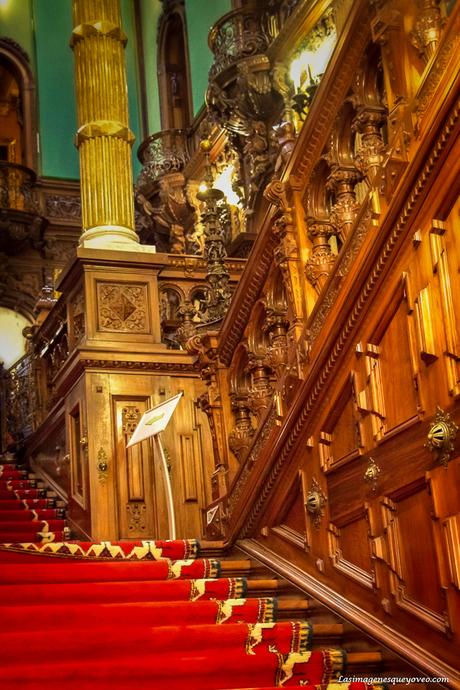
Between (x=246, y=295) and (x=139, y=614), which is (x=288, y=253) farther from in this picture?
(x=139, y=614)

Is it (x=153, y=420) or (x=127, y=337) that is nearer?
(x=153, y=420)

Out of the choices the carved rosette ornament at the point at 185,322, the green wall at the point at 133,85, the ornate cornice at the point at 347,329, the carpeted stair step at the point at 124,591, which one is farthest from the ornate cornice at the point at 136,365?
the green wall at the point at 133,85

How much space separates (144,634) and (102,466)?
13.3 ft

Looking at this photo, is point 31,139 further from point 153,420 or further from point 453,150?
point 453,150

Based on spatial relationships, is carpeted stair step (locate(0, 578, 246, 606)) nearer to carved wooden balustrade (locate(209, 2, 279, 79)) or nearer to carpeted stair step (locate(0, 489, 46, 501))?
carpeted stair step (locate(0, 489, 46, 501))

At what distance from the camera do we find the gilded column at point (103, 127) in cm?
938

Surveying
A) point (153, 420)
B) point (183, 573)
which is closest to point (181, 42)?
point (153, 420)

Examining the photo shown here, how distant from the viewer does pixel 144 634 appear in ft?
12.5

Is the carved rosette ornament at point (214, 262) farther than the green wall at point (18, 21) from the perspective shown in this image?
No

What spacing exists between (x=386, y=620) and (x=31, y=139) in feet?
50.8

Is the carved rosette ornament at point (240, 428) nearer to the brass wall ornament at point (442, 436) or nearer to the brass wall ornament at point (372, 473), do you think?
the brass wall ornament at point (372, 473)

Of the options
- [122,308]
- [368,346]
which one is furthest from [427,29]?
[122,308]

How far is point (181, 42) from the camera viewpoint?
55.7ft

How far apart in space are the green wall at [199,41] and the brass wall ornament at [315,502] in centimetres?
1140
